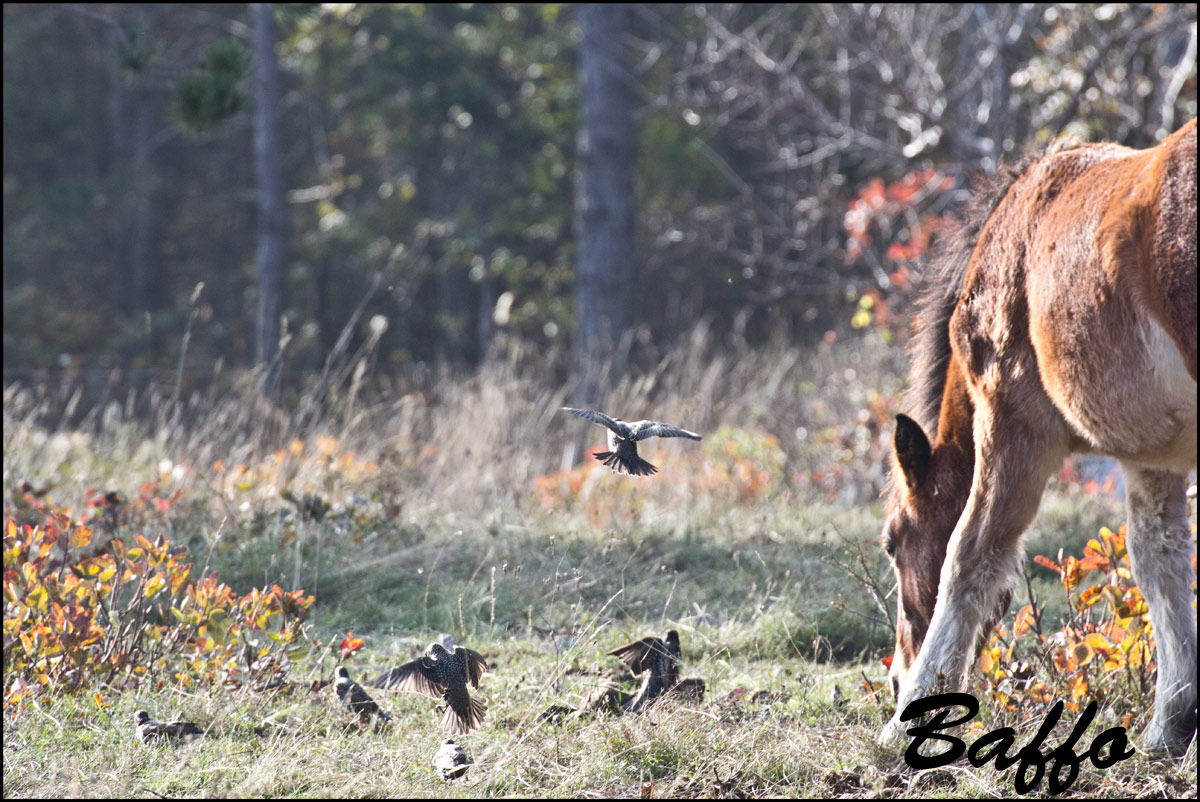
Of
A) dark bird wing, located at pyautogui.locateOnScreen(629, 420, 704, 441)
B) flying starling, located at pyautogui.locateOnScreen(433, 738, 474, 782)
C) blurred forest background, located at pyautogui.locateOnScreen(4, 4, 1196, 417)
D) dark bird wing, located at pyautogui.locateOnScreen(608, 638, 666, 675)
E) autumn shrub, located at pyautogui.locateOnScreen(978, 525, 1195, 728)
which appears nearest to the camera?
flying starling, located at pyautogui.locateOnScreen(433, 738, 474, 782)

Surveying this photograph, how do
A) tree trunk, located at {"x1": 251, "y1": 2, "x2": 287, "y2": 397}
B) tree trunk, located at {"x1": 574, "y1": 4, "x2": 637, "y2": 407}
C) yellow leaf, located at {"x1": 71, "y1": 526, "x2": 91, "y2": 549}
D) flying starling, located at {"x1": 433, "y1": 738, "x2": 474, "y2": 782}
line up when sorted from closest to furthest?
flying starling, located at {"x1": 433, "y1": 738, "x2": 474, "y2": 782} < yellow leaf, located at {"x1": 71, "y1": 526, "x2": 91, "y2": 549} < tree trunk, located at {"x1": 574, "y1": 4, "x2": 637, "y2": 407} < tree trunk, located at {"x1": 251, "y1": 2, "x2": 287, "y2": 397}

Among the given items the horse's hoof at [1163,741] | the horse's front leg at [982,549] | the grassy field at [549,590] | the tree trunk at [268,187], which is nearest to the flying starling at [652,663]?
the grassy field at [549,590]

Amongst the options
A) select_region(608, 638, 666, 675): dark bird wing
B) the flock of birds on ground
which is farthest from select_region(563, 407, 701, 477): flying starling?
select_region(608, 638, 666, 675): dark bird wing

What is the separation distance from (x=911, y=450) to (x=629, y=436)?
92cm

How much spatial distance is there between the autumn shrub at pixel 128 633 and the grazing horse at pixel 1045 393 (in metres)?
1.92

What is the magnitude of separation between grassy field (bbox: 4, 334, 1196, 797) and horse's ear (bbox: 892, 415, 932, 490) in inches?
14.9

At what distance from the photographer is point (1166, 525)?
3.17m

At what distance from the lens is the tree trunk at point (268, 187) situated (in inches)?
520

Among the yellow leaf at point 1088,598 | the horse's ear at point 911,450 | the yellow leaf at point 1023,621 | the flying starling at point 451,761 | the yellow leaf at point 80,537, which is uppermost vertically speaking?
the horse's ear at point 911,450

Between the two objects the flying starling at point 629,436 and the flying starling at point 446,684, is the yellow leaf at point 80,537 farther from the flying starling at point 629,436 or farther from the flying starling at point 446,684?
the flying starling at point 629,436

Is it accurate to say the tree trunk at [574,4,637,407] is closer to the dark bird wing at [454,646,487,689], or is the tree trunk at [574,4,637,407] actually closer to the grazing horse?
the grazing horse

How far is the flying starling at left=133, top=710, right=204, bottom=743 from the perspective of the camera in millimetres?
2832

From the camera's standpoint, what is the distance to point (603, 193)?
36.0 ft

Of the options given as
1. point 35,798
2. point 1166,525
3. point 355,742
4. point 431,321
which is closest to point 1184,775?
point 1166,525
